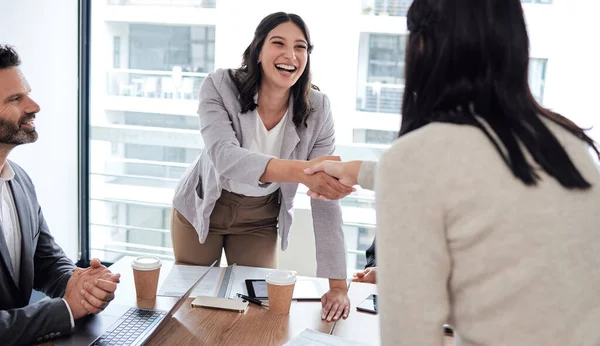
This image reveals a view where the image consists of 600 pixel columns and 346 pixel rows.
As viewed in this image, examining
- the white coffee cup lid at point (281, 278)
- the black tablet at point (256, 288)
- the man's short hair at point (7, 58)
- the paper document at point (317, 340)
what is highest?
the man's short hair at point (7, 58)

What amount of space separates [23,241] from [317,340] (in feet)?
3.07

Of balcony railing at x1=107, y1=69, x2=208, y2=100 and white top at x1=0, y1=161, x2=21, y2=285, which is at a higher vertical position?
balcony railing at x1=107, y1=69, x2=208, y2=100

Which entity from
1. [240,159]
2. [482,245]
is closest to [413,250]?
[482,245]

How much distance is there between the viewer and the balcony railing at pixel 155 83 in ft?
13.4

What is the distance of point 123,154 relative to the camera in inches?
168

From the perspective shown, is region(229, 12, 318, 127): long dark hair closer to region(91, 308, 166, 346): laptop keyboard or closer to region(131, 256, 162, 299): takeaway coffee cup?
region(131, 256, 162, 299): takeaway coffee cup

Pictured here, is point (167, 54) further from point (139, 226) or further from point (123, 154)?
point (139, 226)

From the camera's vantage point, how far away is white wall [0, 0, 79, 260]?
3369mm

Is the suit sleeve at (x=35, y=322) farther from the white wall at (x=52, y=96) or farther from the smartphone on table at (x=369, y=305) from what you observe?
the white wall at (x=52, y=96)

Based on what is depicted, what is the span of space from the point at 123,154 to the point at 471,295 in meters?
3.71

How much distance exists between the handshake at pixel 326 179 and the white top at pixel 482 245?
88 centimetres

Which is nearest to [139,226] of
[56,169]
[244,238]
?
[56,169]

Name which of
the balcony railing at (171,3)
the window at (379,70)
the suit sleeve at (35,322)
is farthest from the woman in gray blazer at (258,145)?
the balcony railing at (171,3)

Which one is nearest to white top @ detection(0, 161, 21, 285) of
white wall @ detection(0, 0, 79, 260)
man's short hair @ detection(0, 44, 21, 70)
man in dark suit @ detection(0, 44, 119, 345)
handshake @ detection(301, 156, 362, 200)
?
man in dark suit @ detection(0, 44, 119, 345)
